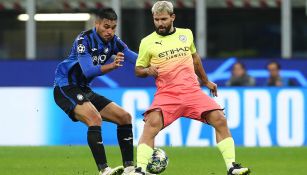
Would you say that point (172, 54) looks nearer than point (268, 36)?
Yes

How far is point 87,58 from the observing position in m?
11.6

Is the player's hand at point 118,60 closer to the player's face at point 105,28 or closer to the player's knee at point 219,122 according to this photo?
the player's face at point 105,28

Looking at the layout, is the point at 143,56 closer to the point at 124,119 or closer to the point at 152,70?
the point at 152,70

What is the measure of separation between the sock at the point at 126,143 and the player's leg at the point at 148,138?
1.01 m

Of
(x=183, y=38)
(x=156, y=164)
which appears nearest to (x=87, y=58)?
(x=183, y=38)

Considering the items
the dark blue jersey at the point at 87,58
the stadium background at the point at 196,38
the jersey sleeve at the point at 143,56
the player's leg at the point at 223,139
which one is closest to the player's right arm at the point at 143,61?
the jersey sleeve at the point at 143,56

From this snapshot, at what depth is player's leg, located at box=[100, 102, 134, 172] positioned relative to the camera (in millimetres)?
12180

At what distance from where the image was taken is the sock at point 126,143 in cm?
1221

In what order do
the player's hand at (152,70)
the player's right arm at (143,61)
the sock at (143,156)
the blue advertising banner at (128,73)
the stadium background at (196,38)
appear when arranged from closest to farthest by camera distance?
1. the sock at (143,156)
2. the player's hand at (152,70)
3. the player's right arm at (143,61)
4. the blue advertising banner at (128,73)
5. the stadium background at (196,38)

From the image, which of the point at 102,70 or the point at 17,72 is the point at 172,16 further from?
the point at 17,72

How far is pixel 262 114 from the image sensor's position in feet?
62.0

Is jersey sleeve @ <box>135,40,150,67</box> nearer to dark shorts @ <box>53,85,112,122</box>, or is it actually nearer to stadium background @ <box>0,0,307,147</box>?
dark shorts @ <box>53,85,112,122</box>

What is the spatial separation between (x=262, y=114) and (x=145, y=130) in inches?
311

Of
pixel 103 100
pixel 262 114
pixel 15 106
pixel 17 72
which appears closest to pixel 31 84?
pixel 17 72
